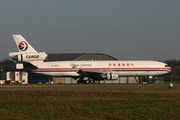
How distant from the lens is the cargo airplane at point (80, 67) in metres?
77.0

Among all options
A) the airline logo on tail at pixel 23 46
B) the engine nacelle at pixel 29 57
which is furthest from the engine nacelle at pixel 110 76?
the airline logo on tail at pixel 23 46

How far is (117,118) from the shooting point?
23891 millimetres

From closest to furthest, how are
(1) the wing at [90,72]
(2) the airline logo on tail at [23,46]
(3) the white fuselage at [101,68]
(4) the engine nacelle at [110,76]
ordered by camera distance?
(4) the engine nacelle at [110,76]
(1) the wing at [90,72]
(3) the white fuselage at [101,68]
(2) the airline logo on tail at [23,46]

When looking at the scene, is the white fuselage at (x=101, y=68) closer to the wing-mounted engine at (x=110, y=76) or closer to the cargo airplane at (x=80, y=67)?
the cargo airplane at (x=80, y=67)

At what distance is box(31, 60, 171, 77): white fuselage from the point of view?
77250mm

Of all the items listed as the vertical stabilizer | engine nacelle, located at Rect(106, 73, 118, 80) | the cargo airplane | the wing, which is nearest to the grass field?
engine nacelle, located at Rect(106, 73, 118, 80)

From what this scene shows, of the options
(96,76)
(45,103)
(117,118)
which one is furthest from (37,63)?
(117,118)

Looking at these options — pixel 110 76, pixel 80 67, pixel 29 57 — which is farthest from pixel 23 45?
pixel 110 76

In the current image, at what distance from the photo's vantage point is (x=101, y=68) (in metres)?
77.8

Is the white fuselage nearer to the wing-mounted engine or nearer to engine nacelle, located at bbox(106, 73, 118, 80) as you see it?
the wing-mounted engine

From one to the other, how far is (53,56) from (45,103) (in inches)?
3654

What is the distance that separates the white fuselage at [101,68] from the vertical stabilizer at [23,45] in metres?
2.68

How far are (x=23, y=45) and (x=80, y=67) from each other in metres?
11.2

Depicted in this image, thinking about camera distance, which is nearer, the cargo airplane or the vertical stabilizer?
the cargo airplane
